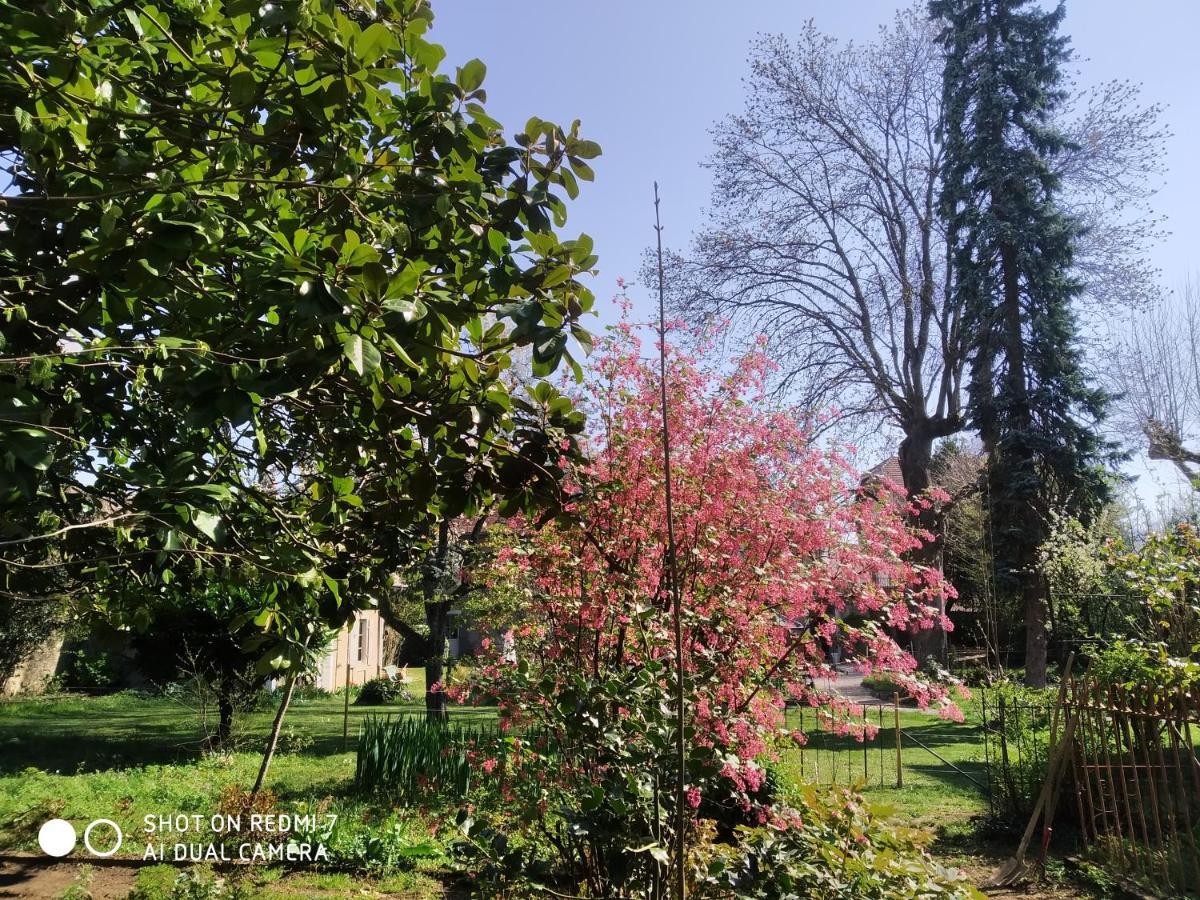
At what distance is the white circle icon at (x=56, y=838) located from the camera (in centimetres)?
513

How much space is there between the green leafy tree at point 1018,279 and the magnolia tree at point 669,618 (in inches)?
484

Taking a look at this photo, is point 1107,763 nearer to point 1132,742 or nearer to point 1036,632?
point 1132,742

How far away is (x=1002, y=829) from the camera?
708 centimetres

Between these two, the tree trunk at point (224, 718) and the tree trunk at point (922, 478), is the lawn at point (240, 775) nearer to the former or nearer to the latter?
the tree trunk at point (224, 718)

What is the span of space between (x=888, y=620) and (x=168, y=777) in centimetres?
673

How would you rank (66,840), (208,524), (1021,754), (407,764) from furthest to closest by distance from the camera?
(1021,754)
(407,764)
(66,840)
(208,524)

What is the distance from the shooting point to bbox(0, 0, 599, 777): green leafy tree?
179cm

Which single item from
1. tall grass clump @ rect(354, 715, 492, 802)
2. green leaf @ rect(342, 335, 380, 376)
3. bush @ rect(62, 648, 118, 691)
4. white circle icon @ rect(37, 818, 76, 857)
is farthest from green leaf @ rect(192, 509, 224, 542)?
bush @ rect(62, 648, 118, 691)

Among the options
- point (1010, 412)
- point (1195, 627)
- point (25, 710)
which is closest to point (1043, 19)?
point (1010, 412)

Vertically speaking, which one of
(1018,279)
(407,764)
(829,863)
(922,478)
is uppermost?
(1018,279)

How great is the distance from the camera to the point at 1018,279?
17.0m

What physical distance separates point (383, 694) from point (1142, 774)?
14.8m

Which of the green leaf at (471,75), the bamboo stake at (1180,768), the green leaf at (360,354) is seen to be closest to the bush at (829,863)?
the green leaf at (360,354)

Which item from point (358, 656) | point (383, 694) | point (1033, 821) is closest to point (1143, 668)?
point (1033, 821)
